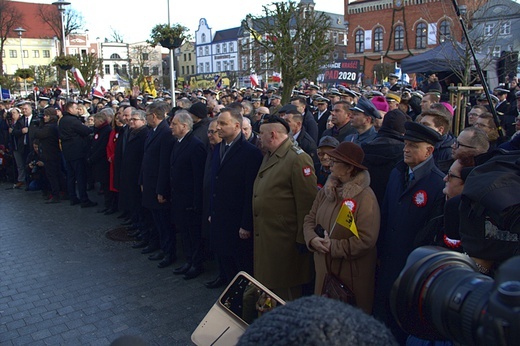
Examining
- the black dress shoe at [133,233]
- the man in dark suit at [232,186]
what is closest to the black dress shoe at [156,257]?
the black dress shoe at [133,233]

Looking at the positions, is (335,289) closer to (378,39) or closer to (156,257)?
(156,257)

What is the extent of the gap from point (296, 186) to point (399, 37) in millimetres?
51405

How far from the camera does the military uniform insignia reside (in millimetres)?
3525

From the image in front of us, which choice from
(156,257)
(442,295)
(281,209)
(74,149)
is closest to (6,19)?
(74,149)

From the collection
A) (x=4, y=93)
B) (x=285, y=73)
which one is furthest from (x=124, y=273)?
(x=4, y=93)

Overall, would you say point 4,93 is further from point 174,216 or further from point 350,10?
point 350,10

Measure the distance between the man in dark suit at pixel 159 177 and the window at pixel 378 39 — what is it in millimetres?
49898

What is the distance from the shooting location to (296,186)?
4.38 metres

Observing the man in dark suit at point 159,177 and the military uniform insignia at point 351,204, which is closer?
the military uniform insignia at point 351,204

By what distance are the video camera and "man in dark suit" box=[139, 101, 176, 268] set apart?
517cm

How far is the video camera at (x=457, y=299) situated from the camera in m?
1.02

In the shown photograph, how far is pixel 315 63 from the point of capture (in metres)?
14.8

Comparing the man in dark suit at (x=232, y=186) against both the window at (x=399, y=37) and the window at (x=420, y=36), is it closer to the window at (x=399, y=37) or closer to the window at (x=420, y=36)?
the window at (x=420, y=36)

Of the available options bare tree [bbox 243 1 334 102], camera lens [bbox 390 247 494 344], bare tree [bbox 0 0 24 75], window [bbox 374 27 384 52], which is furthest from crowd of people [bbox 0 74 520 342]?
bare tree [bbox 0 0 24 75]
